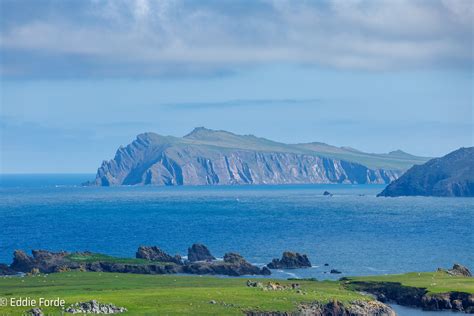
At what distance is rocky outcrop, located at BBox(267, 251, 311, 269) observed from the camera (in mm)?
151000

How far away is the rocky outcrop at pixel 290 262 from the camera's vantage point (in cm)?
15100

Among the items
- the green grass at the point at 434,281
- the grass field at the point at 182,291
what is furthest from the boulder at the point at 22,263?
the green grass at the point at 434,281

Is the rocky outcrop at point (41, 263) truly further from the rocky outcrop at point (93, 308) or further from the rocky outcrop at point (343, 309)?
the rocky outcrop at point (343, 309)

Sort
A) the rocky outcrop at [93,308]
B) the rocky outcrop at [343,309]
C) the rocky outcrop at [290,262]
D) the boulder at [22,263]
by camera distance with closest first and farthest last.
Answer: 1. the rocky outcrop at [93,308]
2. the rocky outcrop at [343,309]
3. the boulder at [22,263]
4. the rocky outcrop at [290,262]

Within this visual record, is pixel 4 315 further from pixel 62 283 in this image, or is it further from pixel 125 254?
pixel 125 254

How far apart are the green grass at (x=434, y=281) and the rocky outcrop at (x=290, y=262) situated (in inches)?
998

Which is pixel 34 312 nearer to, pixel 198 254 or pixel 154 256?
pixel 154 256

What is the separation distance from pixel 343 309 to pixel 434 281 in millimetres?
22952

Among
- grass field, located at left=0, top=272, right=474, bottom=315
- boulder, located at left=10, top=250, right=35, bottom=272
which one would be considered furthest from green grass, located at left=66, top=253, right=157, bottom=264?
grass field, located at left=0, top=272, right=474, bottom=315

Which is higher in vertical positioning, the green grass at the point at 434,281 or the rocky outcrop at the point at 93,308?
the rocky outcrop at the point at 93,308

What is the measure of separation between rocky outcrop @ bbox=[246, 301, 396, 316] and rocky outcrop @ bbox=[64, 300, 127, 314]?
1582 centimetres

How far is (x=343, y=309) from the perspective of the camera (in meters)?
99.3

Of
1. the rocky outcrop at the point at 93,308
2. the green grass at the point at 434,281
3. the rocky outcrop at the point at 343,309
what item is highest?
the rocky outcrop at the point at 93,308

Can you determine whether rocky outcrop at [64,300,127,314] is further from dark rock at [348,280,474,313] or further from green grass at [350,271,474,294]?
A: green grass at [350,271,474,294]
